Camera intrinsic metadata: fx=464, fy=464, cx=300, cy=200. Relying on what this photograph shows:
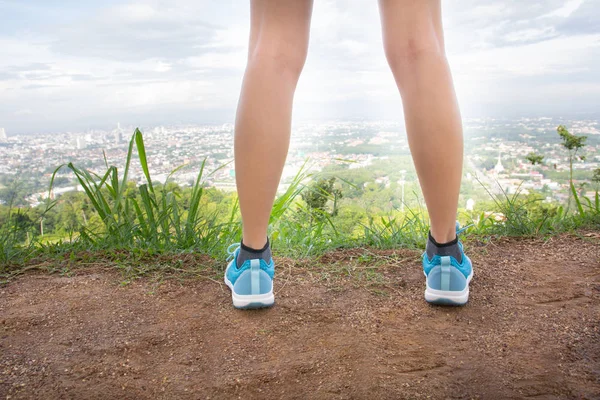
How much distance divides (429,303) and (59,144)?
12.8ft

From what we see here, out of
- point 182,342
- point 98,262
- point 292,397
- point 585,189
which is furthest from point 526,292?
point 98,262

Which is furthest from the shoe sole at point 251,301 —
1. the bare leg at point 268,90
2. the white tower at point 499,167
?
the white tower at point 499,167

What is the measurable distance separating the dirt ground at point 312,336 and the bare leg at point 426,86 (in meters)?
0.36

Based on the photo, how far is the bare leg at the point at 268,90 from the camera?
3.51 feet

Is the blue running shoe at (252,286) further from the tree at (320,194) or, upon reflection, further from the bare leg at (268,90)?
the tree at (320,194)

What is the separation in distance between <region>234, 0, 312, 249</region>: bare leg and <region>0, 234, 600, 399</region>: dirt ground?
37 centimetres

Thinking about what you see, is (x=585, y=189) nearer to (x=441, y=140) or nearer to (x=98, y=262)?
(x=441, y=140)

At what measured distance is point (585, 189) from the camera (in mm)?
2156

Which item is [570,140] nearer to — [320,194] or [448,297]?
[320,194]

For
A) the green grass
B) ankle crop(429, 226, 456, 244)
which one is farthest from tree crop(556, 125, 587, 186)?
ankle crop(429, 226, 456, 244)

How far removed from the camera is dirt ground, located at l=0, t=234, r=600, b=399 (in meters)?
0.90

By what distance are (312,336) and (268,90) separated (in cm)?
58

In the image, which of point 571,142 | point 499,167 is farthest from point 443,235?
point 499,167

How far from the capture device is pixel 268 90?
107 centimetres
